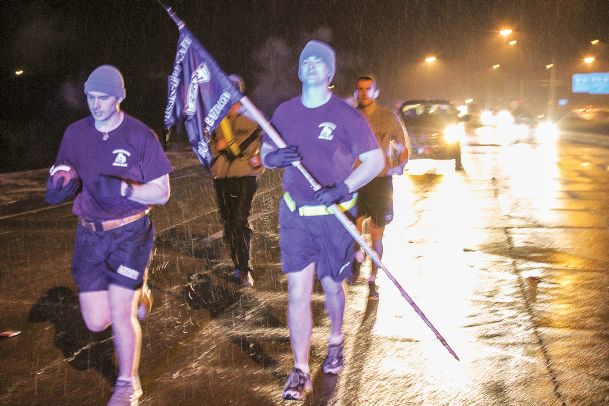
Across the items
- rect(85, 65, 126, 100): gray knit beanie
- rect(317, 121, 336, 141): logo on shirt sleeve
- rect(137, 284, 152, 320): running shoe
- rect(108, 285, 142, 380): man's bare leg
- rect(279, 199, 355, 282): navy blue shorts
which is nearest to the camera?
rect(85, 65, 126, 100): gray knit beanie

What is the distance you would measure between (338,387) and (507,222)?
19.8ft

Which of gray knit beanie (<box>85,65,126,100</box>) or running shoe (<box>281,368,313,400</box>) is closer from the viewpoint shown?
gray knit beanie (<box>85,65,126,100</box>)

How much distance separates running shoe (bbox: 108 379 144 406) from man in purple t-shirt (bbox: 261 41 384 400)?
0.88m

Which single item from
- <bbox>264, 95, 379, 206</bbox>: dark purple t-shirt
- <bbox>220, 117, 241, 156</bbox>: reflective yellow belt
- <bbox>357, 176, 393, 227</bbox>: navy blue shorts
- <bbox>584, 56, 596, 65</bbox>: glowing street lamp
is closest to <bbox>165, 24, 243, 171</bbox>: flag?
<bbox>264, 95, 379, 206</bbox>: dark purple t-shirt

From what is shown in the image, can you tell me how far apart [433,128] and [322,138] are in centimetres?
1298

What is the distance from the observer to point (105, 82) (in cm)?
332

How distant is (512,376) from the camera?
3.82m

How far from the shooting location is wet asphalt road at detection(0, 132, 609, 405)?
3.68 meters

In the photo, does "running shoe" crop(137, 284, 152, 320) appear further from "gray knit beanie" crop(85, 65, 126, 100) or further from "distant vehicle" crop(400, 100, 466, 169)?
"distant vehicle" crop(400, 100, 466, 169)

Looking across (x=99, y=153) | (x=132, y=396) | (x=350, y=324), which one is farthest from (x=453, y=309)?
(x=99, y=153)

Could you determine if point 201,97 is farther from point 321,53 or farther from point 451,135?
point 451,135

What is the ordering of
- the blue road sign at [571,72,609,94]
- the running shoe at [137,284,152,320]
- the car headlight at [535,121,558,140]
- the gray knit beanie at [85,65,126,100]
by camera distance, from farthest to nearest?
the blue road sign at [571,72,609,94] < the car headlight at [535,121,558,140] < the running shoe at [137,284,152,320] < the gray knit beanie at [85,65,126,100]

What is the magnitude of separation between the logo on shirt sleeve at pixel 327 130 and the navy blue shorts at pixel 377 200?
6.19 feet

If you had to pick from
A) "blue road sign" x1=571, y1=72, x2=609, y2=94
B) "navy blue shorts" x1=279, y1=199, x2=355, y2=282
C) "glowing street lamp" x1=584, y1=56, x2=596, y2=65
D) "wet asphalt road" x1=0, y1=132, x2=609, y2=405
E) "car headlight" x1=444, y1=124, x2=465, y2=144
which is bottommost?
"wet asphalt road" x1=0, y1=132, x2=609, y2=405
